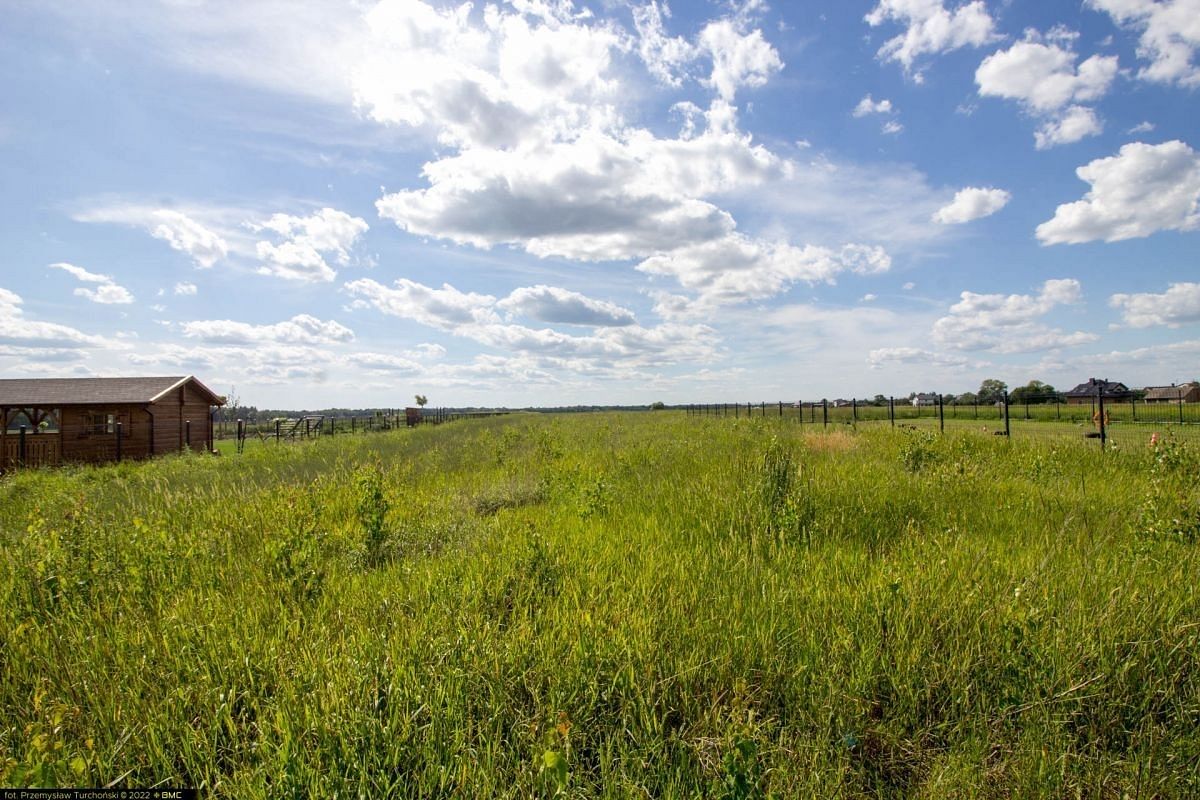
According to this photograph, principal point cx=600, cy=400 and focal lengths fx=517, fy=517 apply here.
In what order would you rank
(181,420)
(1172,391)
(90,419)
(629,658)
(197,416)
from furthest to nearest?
1. (1172,391)
2. (197,416)
3. (181,420)
4. (90,419)
5. (629,658)

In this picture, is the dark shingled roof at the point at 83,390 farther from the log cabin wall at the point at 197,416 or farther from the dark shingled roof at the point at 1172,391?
the dark shingled roof at the point at 1172,391

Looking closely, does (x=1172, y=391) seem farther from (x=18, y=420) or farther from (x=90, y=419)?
(x=18, y=420)

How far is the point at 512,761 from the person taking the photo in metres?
2.22

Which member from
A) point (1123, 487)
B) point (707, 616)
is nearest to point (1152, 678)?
point (707, 616)

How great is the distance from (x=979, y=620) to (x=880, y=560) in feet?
3.51

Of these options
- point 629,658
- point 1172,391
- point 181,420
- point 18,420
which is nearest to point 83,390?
point 181,420

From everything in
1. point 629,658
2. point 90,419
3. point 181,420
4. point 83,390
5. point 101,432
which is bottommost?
point 629,658

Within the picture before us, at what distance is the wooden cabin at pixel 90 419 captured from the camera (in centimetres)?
2339

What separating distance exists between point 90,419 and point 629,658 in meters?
33.3

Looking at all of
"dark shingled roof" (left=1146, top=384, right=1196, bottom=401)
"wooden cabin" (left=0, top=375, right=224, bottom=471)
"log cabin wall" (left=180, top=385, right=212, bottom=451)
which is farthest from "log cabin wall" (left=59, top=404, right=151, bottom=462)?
"dark shingled roof" (left=1146, top=384, right=1196, bottom=401)

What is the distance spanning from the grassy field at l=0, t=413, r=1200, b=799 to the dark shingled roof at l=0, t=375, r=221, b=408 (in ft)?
88.8

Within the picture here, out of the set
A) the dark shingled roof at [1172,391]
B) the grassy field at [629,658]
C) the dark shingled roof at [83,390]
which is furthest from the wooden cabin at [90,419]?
the dark shingled roof at [1172,391]

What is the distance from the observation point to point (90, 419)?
24969 mm

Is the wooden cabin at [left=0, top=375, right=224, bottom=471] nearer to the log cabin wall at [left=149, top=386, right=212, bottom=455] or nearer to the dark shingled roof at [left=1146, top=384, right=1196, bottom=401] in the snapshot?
the log cabin wall at [left=149, top=386, right=212, bottom=455]
